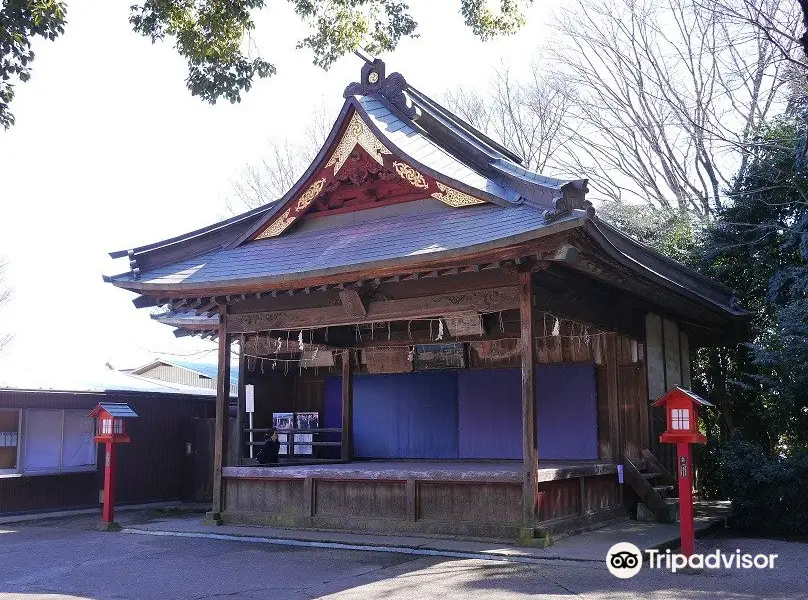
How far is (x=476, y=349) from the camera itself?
15297mm

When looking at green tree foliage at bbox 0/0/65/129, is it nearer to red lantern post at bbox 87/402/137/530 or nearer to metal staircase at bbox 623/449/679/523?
red lantern post at bbox 87/402/137/530

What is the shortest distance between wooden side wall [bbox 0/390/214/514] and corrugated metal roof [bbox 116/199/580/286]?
5.04 meters

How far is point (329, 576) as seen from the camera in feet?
27.5

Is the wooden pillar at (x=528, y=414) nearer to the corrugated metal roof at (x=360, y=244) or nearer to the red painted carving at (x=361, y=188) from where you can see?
the corrugated metal roof at (x=360, y=244)

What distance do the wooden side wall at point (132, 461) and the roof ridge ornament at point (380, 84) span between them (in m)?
8.26

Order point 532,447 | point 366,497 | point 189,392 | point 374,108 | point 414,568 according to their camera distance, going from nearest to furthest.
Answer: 1. point 414,568
2. point 532,447
3. point 366,497
4. point 374,108
5. point 189,392

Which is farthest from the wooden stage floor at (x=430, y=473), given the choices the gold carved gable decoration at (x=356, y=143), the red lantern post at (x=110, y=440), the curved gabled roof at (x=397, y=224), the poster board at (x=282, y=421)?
the gold carved gable decoration at (x=356, y=143)

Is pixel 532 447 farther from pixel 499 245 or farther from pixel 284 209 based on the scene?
pixel 284 209

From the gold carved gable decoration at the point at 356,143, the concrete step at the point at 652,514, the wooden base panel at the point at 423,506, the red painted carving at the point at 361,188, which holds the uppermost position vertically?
the gold carved gable decoration at the point at 356,143

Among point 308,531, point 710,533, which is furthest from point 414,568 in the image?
point 710,533

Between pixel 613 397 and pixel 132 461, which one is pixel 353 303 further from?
pixel 132 461

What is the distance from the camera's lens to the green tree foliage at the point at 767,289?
12883 mm

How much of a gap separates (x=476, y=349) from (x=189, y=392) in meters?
7.58

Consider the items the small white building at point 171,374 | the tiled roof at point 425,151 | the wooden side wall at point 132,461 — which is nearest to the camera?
the tiled roof at point 425,151
